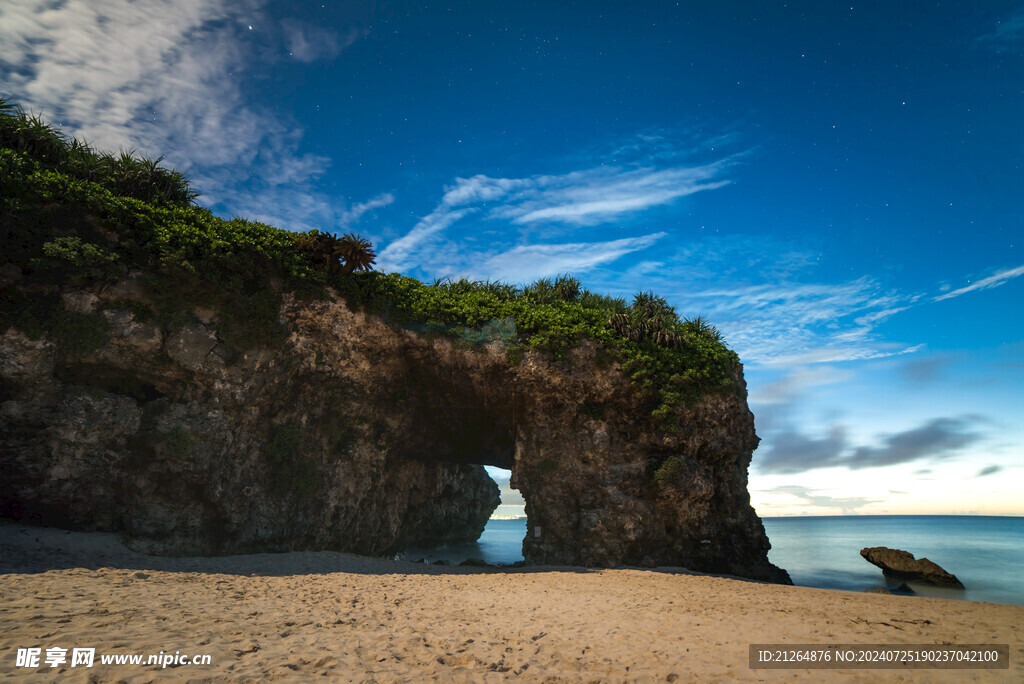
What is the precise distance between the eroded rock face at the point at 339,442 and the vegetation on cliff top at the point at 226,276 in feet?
1.97

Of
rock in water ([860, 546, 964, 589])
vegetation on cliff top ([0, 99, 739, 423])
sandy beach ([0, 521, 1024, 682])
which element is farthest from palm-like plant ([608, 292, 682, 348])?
rock in water ([860, 546, 964, 589])

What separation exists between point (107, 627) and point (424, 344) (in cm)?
1161

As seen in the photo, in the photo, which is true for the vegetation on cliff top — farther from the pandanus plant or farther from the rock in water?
the rock in water

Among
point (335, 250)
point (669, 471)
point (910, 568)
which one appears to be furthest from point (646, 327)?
point (910, 568)

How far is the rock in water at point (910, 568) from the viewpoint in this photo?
2116cm

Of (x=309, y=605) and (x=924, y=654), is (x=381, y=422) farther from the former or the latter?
(x=924, y=654)

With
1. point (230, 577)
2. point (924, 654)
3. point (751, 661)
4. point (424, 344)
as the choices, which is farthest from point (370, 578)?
point (924, 654)

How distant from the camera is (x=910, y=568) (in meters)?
22.7

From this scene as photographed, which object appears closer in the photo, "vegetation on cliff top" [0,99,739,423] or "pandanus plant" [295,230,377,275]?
"vegetation on cliff top" [0,99,739,423]

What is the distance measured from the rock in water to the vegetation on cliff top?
1425 centimetres

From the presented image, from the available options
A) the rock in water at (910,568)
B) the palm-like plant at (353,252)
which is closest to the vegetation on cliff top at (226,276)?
the palm-like plant at (353,252)

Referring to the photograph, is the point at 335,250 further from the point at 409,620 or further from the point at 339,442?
the point at 409,620

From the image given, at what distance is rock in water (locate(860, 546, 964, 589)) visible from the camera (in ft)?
69.4

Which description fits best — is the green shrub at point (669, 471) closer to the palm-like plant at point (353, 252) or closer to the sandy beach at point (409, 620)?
the sandy beach at point (409, 620)
